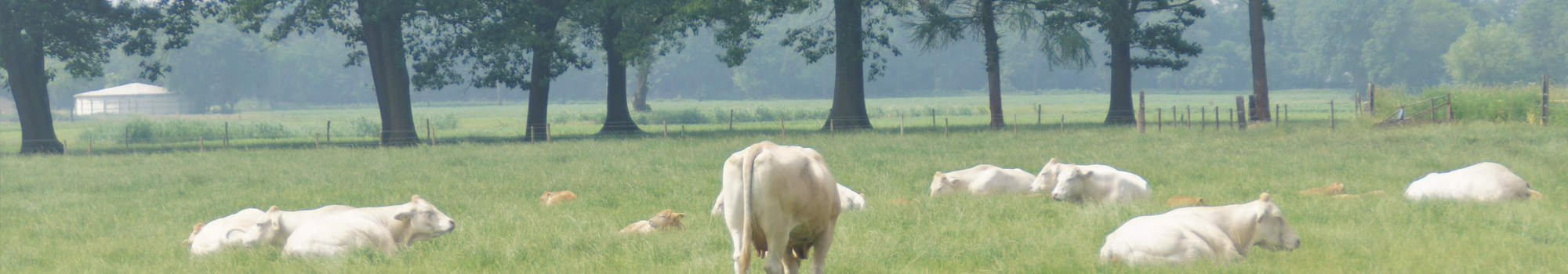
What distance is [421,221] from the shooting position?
7.40 m

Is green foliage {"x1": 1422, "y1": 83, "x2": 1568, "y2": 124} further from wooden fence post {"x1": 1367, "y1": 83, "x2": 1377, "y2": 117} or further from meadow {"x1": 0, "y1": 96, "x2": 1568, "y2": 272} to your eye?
meadow {"x1": 0, "y1": 96, "x2": 1568, "y2": 272}

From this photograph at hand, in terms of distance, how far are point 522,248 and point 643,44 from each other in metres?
19.9

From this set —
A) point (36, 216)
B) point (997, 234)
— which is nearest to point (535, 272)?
point (997, 234)

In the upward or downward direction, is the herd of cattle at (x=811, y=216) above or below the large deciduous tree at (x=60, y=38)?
below

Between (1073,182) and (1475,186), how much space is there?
353 cm

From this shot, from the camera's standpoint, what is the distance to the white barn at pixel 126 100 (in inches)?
3120

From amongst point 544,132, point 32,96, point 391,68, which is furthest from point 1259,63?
point 32,96

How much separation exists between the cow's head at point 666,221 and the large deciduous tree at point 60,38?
962 inches

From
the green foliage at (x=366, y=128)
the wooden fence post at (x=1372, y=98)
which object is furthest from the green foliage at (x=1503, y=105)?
the green foliage at (x=366, y=128)

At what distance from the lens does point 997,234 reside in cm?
730

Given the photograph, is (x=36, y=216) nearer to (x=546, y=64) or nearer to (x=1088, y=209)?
(x=1088, y=209)

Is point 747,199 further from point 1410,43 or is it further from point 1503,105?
point 1410,43

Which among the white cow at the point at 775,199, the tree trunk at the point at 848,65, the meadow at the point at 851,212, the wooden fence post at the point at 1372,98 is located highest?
the tree trunk at the point at 848,65

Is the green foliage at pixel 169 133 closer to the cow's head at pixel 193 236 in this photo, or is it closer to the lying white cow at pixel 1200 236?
the cow's head at pixel 193 236
